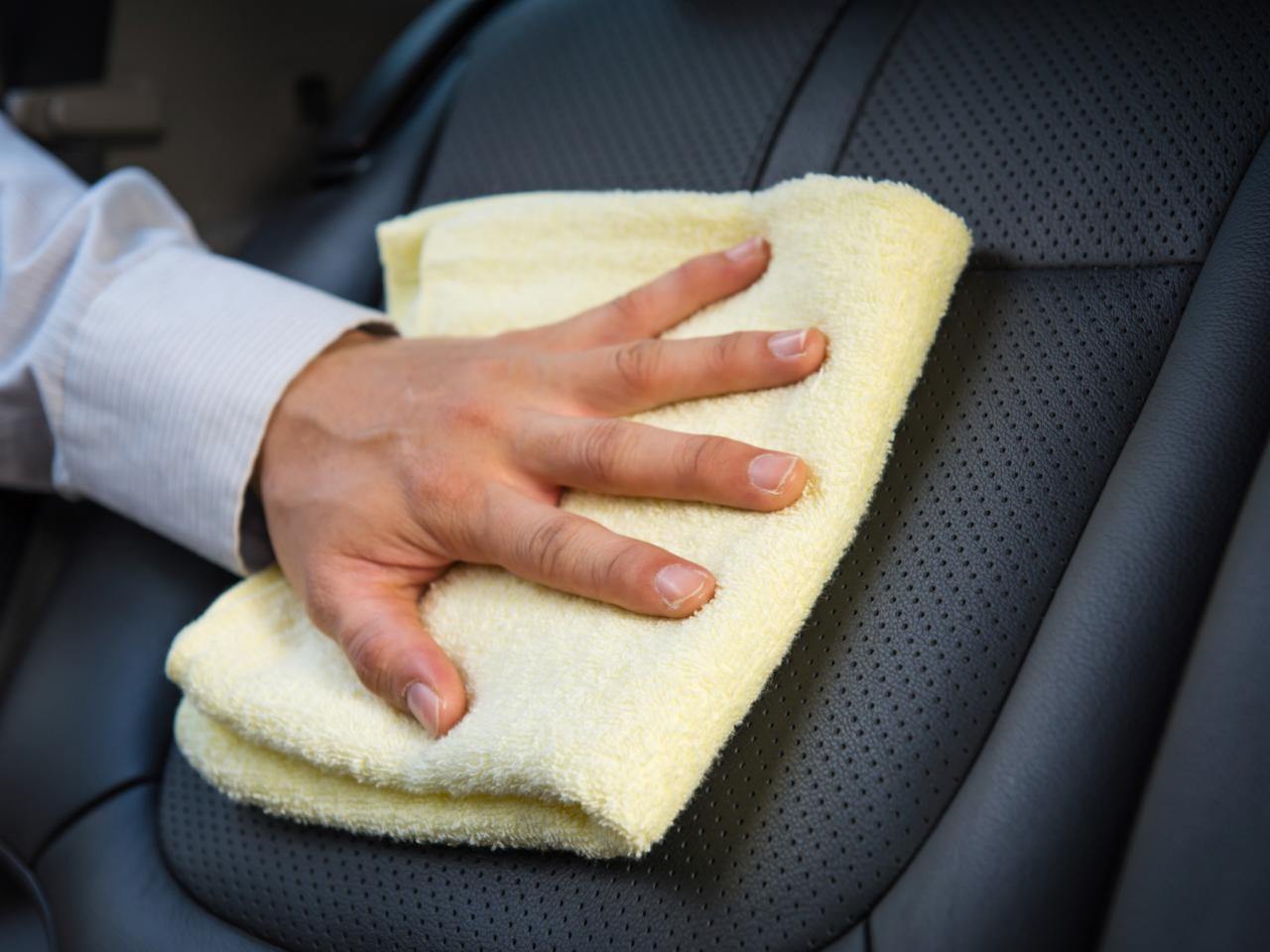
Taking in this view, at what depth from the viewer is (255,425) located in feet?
2.10

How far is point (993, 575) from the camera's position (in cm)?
49

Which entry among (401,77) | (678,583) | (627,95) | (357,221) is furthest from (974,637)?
(401,77)

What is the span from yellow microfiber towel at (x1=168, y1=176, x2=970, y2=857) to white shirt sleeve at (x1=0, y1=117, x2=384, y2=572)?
9 cm

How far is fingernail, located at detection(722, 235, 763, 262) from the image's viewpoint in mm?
567

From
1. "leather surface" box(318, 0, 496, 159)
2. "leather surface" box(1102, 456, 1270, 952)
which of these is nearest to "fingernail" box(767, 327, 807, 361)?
"leather surface" box(1102, 456, 1270, 952)

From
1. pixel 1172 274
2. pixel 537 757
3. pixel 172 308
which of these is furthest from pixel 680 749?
pixel 172 308

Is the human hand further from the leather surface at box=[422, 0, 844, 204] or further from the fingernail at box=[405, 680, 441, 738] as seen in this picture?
the leather surface at box=[422, 0, 844, 204]

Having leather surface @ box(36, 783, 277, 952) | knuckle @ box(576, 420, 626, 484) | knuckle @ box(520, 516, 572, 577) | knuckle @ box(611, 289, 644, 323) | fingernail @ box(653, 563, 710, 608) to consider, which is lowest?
leather surface @ box(36, 783, 277, 952)

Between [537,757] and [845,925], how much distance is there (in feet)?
0.51

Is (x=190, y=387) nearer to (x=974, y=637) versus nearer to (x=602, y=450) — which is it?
(x=602, y=450)

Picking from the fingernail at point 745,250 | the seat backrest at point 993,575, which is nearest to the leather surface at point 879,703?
the seat backrest at point 993,575

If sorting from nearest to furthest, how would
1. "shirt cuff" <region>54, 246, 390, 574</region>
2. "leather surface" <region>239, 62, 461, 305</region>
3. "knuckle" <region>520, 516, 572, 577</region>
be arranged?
1. "knuckle" <region>520, 516, 572, 577</region>
2. "shirt cuff" <region>54, 246, 390, 574</region>
3. "leather surface" <region>239, 62, 461, 305</region>

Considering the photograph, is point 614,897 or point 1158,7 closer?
point 614,897

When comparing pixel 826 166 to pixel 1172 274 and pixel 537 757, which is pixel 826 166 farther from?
pixel 537 757
